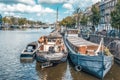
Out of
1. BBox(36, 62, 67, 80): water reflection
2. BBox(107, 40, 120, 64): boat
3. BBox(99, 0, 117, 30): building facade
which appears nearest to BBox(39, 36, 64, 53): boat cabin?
BBox(36, 62, 67, 80): water reflection

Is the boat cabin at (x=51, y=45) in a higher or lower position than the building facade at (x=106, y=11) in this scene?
lower

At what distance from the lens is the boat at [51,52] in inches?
1507

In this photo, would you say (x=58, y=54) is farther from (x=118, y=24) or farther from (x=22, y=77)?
(x=118, y=24)

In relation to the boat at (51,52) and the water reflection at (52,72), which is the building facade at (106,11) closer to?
the boat at (51,52)

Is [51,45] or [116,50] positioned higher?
[51,45]

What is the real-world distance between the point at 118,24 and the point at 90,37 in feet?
61.2

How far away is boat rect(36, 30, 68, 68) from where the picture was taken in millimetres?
38284

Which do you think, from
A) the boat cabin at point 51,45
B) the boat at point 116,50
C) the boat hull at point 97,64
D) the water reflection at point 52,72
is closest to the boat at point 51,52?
the boat cabin at point 51,45

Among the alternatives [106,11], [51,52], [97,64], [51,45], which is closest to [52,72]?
[51,52]

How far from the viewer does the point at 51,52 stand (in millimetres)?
41156

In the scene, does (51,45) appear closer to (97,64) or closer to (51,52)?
(51,52)

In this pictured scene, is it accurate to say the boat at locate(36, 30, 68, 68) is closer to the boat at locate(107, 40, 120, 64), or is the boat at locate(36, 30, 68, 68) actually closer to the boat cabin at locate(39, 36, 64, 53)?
the boat cabin at locate(39, 36, 64, 53)

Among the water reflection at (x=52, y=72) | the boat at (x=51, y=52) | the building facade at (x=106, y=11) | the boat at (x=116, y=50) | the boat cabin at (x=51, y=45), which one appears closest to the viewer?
the water reflection at (x=52, y=72)

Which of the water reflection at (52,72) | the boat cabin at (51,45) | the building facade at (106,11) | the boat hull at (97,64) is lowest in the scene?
the water reflection at (52,72)
